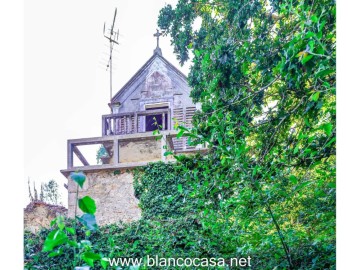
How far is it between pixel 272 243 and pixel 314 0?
1.25m

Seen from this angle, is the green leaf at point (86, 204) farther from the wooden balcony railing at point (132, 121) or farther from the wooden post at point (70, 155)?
the wooden balcony railing at point (132, 121)

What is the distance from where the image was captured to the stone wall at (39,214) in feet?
10.1

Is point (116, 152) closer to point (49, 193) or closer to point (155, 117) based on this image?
point (155, 117)

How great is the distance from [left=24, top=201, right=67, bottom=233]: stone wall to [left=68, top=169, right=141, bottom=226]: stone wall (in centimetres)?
17

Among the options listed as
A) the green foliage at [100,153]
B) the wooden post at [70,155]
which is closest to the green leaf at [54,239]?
the wooden post at [70,155]

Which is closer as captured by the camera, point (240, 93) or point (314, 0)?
point (314, 0)

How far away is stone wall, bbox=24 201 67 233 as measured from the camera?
3.08 meters

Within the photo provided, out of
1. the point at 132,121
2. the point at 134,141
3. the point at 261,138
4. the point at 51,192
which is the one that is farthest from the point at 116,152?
the point at 261,138

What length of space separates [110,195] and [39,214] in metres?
0.62

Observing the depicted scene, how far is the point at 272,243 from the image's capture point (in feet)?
7.36
